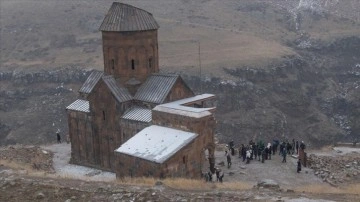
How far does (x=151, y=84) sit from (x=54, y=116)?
25667 millimetres

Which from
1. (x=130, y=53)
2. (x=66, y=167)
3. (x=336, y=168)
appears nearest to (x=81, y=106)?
(x=66, y=167)

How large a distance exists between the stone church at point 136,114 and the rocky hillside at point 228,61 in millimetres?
19008

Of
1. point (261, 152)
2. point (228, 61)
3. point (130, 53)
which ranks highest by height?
point (130, 53)

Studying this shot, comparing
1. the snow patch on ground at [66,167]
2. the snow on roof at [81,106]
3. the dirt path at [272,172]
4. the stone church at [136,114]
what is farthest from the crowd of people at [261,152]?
the snow on roof at [81,106]

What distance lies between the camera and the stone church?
63.7ft

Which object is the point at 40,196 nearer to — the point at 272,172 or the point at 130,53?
the point at 272,172

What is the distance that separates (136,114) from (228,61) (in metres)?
31.9

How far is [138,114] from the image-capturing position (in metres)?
22.5

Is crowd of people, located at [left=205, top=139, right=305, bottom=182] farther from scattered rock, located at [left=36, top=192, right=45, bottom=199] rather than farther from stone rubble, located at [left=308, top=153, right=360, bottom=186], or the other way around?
scattered rock, located at [left=36, top=192, right=45, bottom=199]

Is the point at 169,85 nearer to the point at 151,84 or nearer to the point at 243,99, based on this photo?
the point at 151,84

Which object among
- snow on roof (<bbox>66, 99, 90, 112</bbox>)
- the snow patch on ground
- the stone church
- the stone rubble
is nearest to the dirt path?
the stone rubble

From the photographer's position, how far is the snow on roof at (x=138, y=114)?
2202cm

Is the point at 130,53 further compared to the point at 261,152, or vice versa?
the point at 130,53

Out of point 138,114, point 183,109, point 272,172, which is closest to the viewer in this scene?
point 183,109
